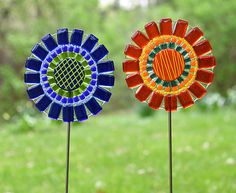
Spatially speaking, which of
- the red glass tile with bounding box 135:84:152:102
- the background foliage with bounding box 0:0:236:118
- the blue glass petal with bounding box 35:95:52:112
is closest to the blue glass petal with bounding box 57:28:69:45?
the blue glass petal with bounding box 35:95:52:112

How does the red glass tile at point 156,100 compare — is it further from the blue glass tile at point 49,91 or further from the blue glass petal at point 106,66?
the blue glass tile at point 49,91

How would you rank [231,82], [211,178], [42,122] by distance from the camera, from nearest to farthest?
[211,178] → [42,122] → [231,82]

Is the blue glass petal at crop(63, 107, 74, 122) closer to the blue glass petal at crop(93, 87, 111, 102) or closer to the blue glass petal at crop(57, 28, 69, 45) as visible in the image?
the blue glass petal at crop(93, 87, 111, 102)

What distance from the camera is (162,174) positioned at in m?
3.71

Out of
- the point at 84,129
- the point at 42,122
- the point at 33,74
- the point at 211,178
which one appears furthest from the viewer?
the point at 42,122

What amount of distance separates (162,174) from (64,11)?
6.06 meters

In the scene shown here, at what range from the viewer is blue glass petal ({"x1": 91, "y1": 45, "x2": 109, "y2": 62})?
1.70 m

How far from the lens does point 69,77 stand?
5.65 feet

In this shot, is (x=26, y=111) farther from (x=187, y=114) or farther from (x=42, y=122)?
(x=187, y=114)

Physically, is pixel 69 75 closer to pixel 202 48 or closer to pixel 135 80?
pixel 135 80

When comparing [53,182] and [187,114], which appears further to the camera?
[187,114]

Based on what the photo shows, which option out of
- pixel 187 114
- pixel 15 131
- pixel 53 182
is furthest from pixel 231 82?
pixel 53 182

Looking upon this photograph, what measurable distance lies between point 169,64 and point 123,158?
2.64 m

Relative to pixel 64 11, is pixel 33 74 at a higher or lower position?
lower
